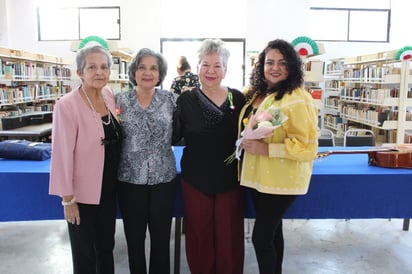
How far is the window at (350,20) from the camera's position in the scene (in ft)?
33.1

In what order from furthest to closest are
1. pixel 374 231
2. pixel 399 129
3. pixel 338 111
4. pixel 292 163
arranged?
pixel 338 111
pixel 399 129
pixel 374 231
pixel 292 163

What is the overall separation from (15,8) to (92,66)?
32.1ft

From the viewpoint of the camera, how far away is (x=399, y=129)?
22.4ft

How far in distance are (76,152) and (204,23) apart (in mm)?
8729

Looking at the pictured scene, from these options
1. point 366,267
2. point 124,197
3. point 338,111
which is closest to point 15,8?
point 338,111

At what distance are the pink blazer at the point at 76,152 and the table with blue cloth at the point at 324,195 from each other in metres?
0.60

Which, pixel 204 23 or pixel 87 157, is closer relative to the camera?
pixel 87 157

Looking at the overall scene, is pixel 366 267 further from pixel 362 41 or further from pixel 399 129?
pixel 362 41

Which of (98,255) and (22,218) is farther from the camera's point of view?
(22,218)

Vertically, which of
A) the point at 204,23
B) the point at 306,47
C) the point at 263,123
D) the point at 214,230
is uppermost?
the point at 204,23

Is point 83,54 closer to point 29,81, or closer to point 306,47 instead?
point 306,47

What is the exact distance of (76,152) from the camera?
1.80 m

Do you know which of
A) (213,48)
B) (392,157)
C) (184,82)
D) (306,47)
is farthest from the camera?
Answer: (306,47)

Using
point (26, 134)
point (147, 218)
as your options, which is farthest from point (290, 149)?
point (26, 134)
